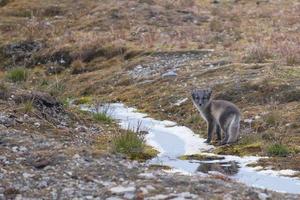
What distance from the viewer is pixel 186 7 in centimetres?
4022

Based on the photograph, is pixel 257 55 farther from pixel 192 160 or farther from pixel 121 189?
pixel 121 189

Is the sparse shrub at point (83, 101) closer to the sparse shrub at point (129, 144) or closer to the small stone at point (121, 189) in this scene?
the sparse shrub at point (129, 144)

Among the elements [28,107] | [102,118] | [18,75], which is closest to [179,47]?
[18,75]

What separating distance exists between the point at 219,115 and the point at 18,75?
10.9m

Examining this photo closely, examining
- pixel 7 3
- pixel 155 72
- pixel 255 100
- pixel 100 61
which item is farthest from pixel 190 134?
pixel 7 3

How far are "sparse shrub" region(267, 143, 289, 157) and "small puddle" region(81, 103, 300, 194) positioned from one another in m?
0.41

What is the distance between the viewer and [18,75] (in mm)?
25844

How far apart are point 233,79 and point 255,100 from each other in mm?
2066

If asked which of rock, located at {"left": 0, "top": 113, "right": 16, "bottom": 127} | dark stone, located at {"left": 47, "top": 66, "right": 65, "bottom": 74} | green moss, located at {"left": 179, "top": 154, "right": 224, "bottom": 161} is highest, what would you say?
rock, located at {"left": 0, "top": 113, "right": 16, "bottom": 127}

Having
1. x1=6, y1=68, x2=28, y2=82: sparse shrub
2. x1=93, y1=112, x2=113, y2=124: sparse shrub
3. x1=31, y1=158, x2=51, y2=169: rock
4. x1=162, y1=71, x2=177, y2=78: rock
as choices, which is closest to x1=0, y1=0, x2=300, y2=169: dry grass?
x1=162, y1=71, x2=177, y2=78: rock

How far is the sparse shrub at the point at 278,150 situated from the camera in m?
15.0

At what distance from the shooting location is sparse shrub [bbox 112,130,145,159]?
1444cm

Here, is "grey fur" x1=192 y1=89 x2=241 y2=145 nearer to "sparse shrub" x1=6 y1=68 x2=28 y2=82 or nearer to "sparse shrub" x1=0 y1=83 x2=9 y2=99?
"sparse shrub" x1=0 y1=83 x2=9 y2=99

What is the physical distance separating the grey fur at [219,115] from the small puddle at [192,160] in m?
0.45
